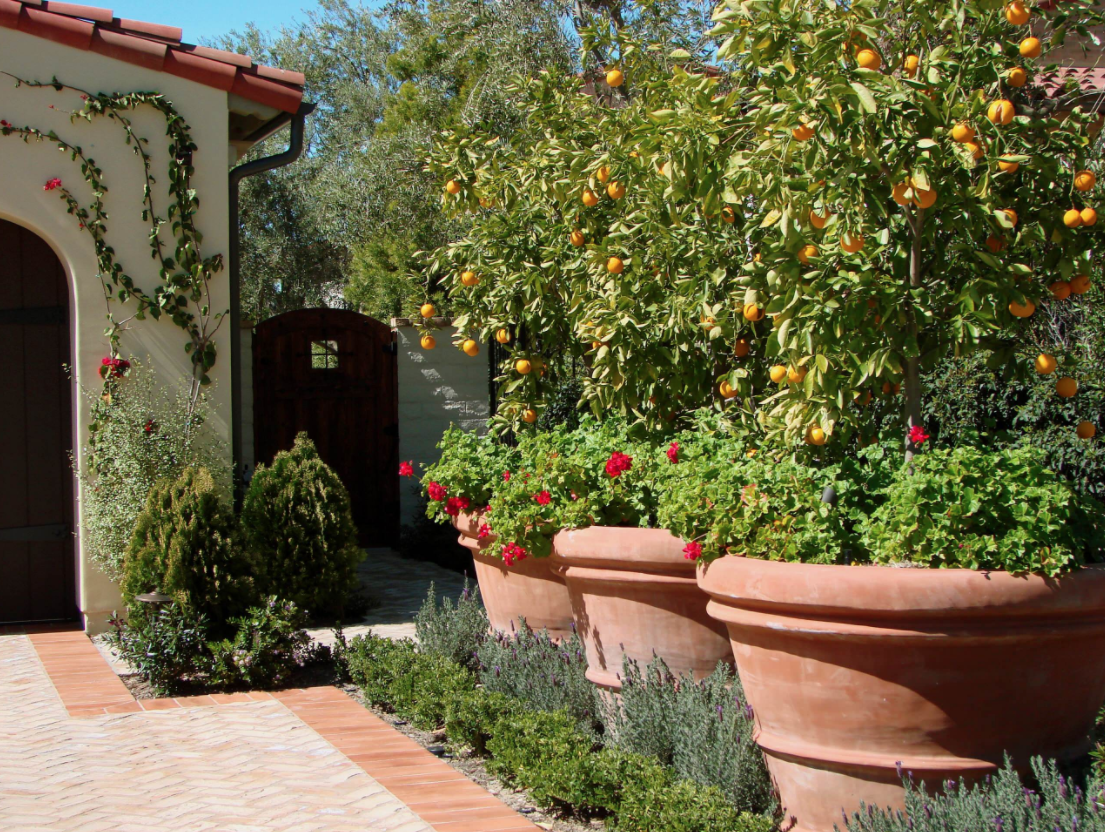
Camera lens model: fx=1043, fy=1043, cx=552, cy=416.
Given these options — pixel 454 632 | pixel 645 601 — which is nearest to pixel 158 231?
Result: pixel 454 632

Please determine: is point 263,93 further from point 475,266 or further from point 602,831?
point 602,831

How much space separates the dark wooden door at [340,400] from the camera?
10469 mm

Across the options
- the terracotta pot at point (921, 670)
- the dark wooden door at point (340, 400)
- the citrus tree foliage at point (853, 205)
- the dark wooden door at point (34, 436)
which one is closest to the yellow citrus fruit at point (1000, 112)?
Result: the citrus tree foliage at point (853, 205)

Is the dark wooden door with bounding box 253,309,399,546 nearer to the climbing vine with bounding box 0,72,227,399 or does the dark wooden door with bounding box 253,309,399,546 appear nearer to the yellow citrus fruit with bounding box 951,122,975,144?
the climbing vine with bounding box 0,72,227,399

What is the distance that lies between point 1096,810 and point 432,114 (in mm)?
13609

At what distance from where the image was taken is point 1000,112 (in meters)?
3.12

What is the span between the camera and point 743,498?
3643 millimetres

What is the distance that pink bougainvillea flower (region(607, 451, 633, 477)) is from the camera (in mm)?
4500

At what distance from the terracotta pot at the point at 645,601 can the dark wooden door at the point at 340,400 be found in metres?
6.64

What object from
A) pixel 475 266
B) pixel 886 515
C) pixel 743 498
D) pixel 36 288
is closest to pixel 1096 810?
pixel 886 515

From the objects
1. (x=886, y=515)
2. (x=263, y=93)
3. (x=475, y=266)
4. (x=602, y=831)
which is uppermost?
(x=263, y=93)

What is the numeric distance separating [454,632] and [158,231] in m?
3.43

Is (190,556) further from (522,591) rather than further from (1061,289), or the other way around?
(1061,289)

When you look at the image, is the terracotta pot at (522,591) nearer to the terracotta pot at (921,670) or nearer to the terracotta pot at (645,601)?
the terracotta pot at (645,601)
